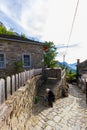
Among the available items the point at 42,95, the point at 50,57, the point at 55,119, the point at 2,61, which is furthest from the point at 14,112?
the point at 50,57

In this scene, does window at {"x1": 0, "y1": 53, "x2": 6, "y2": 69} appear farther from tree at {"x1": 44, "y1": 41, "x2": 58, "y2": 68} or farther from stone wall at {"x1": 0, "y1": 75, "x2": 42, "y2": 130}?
tree at {"x1": 44, "y1": 41, "x2": 58, "y2": 68}

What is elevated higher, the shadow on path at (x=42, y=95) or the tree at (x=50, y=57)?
the tree at (x=50, y=57)

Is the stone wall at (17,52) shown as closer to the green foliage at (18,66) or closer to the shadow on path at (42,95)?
the green foliage at (18,66)

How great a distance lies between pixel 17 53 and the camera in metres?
13.0

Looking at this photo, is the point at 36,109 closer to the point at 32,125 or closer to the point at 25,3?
the point at 32,125

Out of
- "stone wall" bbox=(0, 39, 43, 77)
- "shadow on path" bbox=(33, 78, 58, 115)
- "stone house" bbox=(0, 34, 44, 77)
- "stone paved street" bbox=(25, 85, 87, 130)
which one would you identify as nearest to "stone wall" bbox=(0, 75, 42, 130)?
"stone paved street" bbox=(25, 85, 87, 130)

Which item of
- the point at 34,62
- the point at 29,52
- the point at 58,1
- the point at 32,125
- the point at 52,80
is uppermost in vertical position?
the point at 58,1

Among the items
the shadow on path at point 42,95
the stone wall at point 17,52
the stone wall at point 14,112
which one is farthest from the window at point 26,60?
the stone wall at point 14,112

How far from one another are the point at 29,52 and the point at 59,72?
365 cm

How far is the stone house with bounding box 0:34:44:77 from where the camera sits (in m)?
12.3

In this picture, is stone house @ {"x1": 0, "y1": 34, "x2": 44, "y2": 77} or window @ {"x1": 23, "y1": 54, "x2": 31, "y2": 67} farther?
window @ {"x1": 23, "y1": 54, "x2": 31, "y2": 67}

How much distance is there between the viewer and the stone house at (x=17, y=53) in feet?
40.4

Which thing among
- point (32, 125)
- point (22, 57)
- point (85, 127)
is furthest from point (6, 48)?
point (85, 127)

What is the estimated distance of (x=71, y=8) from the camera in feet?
26.2
